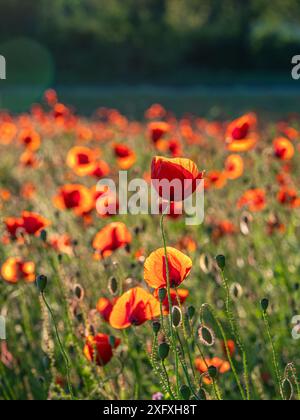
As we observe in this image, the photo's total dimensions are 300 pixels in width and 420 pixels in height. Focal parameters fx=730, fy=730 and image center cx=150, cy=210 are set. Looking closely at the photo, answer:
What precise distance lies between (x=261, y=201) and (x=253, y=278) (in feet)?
1.00

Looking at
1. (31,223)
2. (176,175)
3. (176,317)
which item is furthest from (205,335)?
(31,223)

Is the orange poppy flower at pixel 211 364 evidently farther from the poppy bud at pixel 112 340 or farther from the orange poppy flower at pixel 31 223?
the orange poppy flower at pixel 31 223

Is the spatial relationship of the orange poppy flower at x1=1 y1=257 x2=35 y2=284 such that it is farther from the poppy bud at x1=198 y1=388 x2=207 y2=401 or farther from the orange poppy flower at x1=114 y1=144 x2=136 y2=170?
the poppy bud at x1=198 y1=388 x2=207 y2=401

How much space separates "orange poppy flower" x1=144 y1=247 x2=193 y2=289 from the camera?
1351 millimetres

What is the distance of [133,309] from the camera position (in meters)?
1.52

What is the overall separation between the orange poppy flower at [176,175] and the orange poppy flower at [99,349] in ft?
1.57

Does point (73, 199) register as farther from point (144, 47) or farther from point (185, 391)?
point (144, 47)

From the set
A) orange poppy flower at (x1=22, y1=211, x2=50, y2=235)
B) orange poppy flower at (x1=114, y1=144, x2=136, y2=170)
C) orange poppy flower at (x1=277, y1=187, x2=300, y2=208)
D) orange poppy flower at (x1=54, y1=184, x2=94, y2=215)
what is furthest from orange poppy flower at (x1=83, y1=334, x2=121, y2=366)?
orange poppy flower at (x1=114, y1=144, x2=136, y2=170)

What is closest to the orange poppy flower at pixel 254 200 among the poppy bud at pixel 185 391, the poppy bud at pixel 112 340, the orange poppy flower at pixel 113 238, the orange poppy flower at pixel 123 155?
the orange poppy flower at pixel 123 155

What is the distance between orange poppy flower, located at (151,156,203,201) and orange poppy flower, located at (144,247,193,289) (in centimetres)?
11

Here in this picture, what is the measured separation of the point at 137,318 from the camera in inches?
59.9

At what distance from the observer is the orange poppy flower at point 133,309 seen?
59.9 inches
